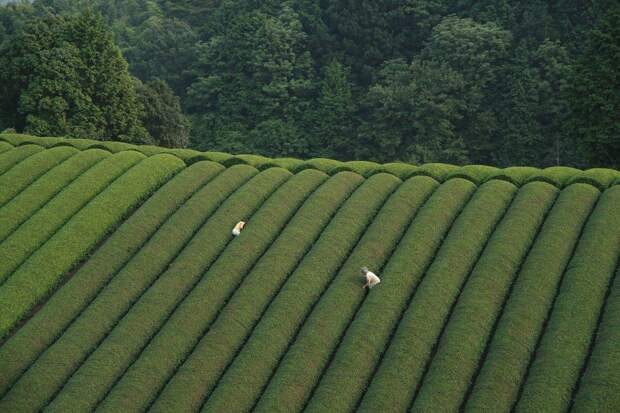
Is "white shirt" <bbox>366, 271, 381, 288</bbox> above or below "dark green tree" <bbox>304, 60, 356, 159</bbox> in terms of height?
above

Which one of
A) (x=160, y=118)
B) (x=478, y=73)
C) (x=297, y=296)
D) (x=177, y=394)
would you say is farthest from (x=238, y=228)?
(x=478, y=73)

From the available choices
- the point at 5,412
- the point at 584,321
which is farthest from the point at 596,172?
the point at 5,412

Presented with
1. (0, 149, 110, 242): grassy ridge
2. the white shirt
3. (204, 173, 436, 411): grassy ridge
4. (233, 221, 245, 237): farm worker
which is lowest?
(0, 149, 110, 242): grassy ridge

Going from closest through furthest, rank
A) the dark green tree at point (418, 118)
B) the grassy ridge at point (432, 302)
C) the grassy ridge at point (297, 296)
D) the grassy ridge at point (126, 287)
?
1. the grassy ridge at point (432, 302)
2. the grassy ridge at point (297, 296)
3. the grassy ridge at point (126, 287)
4. the dark green tree at point (418, 118)

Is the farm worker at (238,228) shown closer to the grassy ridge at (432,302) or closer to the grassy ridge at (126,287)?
the grassy ridge at (126,287)

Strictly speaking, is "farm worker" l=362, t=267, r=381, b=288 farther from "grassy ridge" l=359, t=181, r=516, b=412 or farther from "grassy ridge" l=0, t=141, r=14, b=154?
"grassy ridge" l=0, t=141, r=14, b=154

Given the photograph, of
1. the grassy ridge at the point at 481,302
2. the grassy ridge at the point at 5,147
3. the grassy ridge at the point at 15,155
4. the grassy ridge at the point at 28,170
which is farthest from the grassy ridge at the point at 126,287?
the grassy ridge at the point at 5,147

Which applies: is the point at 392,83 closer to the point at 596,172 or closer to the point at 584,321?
the point at 596,172

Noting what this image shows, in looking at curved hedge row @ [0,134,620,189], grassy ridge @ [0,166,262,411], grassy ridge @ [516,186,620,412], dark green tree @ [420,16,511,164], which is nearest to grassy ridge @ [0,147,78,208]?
curved hedge row @ [0,134,620,189]
